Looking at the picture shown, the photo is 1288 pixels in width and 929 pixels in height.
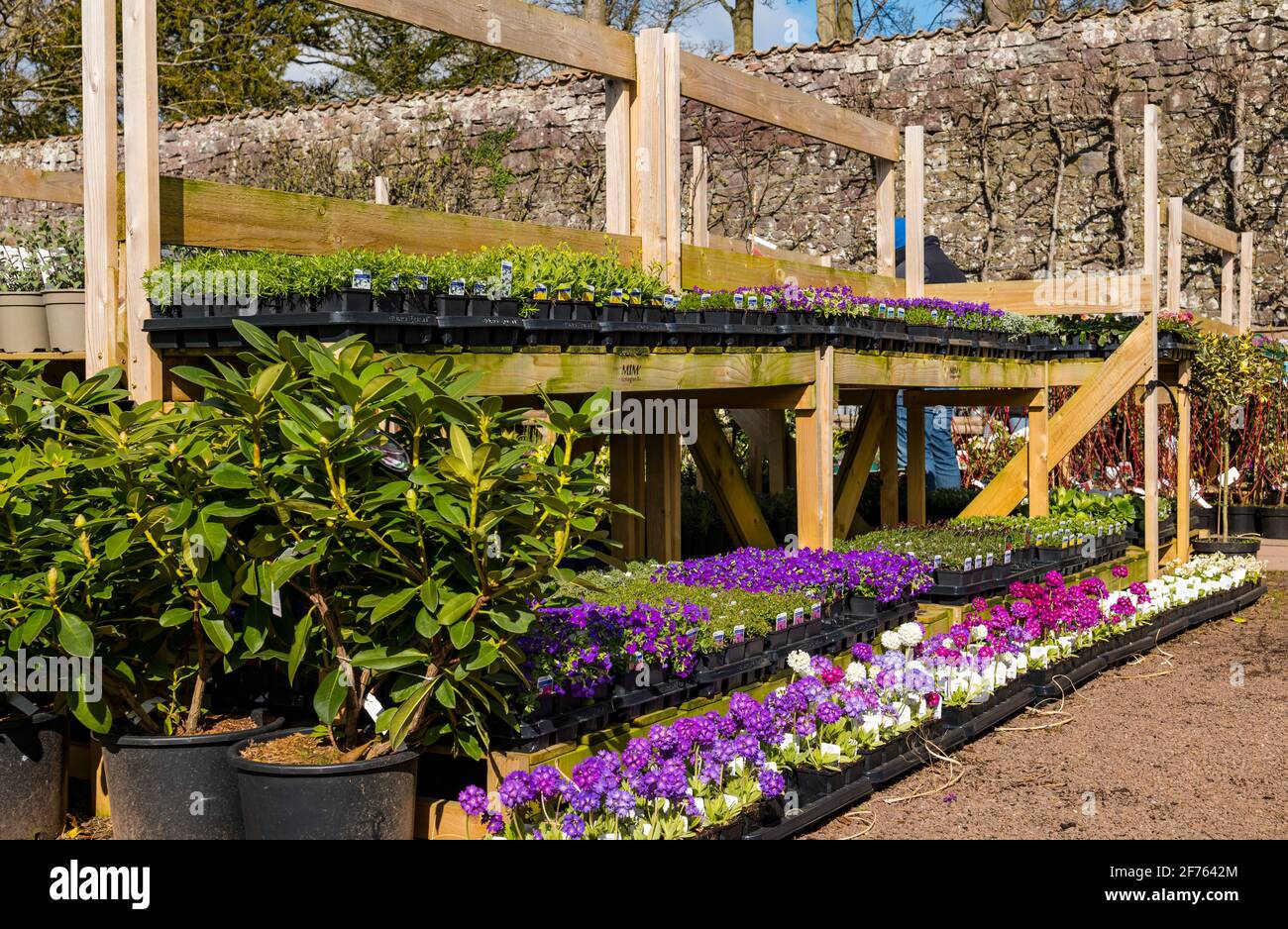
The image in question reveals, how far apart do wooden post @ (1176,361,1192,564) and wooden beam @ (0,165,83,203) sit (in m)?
6.40

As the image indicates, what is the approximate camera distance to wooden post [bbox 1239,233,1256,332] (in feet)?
37.1

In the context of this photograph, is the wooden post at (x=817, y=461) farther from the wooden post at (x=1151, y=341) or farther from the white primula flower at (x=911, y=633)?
the wooden post at (x=1151, y=341)

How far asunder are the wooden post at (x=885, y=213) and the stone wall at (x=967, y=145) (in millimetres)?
6075

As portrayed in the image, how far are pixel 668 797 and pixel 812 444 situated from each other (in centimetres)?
243

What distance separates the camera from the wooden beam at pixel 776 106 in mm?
5844

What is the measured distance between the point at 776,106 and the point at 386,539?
403cm

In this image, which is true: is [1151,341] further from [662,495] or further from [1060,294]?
[662,495]

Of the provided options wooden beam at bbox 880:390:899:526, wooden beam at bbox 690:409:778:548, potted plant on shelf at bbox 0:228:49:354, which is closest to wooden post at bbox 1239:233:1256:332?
wooden beam at bbox 880:390:899:526

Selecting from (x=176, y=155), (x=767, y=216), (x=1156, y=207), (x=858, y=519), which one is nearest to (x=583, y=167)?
(x=767, y=216)

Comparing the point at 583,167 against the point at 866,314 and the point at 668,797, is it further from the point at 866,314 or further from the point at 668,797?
the point at 668,797

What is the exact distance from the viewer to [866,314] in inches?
237

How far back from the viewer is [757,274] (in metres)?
6.52

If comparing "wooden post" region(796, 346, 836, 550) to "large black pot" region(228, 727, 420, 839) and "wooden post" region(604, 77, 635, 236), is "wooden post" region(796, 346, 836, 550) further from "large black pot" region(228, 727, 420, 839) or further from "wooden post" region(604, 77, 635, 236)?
"large black pot" region(228, 727, 420, 839)

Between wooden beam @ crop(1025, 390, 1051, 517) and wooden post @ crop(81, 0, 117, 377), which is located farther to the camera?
wooden beam @ crop(1025, 390, 1051, 517)
